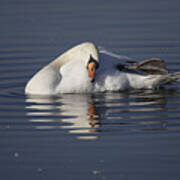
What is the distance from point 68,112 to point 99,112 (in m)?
0.42

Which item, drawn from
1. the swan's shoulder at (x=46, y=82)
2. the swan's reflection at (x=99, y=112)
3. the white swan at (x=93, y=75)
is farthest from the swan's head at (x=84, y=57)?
the swan's reflection at (x=99, y=112)

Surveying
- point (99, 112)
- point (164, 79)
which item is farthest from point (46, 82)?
point (164, 79)

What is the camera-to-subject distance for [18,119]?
9641 mm

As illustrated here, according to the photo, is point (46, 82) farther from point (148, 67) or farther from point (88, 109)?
point (148, 67)

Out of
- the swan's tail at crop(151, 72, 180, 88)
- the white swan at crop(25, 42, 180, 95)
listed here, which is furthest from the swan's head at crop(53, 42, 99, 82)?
the swan's tail at crop(151, 72, 180, 88)

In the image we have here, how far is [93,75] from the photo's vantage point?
11.1 metres

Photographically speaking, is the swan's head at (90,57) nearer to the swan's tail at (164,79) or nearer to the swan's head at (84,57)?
the swan's head at (84,57)

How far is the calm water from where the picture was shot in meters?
7.64

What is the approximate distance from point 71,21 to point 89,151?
331 inches

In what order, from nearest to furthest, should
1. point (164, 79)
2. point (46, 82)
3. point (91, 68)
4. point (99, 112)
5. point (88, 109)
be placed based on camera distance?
point (99, 112)
point (88, 109)
point (91, 68)
point (46, 82)
point (164, 79)

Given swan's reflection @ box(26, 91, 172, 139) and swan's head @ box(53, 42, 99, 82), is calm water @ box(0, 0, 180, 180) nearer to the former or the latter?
swan's reflection @ box(26, 91, 172, 139)

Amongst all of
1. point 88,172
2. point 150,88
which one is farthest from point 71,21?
point 88,172

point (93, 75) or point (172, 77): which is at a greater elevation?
point (93, 75)

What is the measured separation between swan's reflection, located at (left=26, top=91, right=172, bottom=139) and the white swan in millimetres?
166
